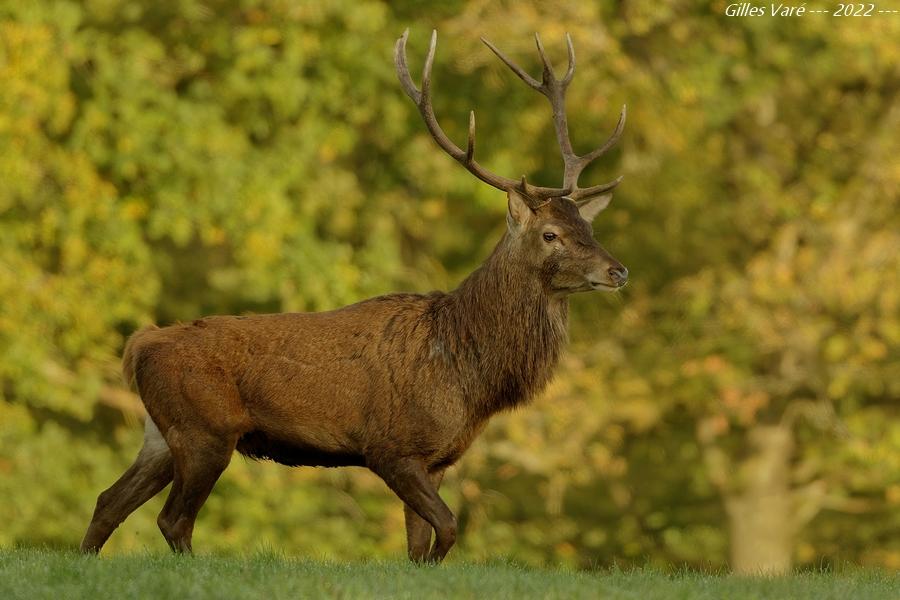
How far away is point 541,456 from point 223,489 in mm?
3488

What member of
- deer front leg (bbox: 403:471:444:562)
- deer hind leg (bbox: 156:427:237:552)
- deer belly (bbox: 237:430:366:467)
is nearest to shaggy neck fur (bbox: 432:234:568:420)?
deer front leg (bbox: 403:471:444:562)

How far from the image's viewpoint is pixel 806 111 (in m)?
20.0

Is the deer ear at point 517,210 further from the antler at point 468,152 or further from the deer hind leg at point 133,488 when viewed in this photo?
the deer hind leg at point 133,488

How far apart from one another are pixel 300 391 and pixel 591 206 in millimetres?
2169

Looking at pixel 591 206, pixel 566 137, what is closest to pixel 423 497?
pixel 591 206

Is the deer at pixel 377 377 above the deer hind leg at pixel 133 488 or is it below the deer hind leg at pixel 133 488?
above

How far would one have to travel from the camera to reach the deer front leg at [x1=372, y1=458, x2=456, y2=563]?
8531mm

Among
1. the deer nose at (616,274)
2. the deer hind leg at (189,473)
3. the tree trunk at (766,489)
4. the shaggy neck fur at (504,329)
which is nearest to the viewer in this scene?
the deer hind leg at (189,473)

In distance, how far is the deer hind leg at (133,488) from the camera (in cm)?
908

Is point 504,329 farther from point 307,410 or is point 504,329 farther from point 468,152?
point 307,410

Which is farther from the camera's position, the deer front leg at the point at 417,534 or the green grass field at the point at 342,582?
the deer front leg at the point at 417,534

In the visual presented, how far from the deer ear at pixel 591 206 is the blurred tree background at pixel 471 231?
22.3ft

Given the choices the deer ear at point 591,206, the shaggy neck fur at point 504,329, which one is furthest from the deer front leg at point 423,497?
the deer ear at point 591,206

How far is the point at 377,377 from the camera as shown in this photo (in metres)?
8.94
